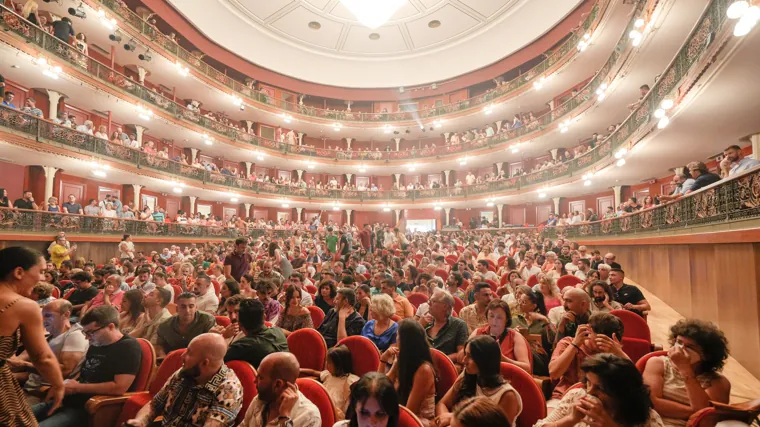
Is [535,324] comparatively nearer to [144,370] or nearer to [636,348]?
[636,348]

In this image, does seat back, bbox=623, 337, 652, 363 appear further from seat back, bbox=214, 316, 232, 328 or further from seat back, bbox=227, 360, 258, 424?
seat back, bbox=214, 316, 232, 328

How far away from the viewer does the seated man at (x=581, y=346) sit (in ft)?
8.10

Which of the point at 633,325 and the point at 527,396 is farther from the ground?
the point at 633,325

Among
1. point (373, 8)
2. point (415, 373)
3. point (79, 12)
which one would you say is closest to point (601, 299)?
point (415, 373)

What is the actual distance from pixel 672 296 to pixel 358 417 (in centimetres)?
735

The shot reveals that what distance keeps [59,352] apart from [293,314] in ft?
6.51

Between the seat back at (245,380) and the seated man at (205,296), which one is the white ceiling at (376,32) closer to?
the seated man at (205,296)

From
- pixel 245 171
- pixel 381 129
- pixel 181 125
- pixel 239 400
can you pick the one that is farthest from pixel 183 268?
pixel 381 129

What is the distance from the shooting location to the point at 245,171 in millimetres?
24375

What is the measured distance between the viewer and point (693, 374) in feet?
7.07

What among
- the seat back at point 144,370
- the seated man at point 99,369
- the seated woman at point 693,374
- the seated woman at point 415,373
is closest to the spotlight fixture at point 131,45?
the seated man at point 99,369

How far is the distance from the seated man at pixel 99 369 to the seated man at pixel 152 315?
3.08 feet

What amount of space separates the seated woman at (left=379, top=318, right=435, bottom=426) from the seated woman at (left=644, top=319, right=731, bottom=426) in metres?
1.43

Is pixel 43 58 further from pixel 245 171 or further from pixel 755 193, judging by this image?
pixel 755 193
